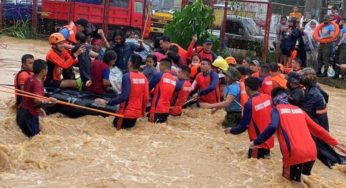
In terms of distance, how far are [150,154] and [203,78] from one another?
3189 millimetres

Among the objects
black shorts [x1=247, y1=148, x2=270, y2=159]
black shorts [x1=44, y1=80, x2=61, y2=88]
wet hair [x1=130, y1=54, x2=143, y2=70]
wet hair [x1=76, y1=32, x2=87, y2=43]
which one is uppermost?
wet hair [x1=76, y1=32, x2=87, y2=43]

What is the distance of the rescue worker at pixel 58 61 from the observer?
964 centimetres

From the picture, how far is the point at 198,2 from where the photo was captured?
57.1 feet

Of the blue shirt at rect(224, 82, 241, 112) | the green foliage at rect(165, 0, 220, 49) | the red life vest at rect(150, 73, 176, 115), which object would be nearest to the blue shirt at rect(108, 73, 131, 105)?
the red life vest at rect(150, 73, 176, 115)

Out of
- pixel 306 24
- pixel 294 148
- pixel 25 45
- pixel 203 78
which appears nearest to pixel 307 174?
pixel 294 148

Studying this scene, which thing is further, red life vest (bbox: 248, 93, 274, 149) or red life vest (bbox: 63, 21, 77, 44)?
red life vest (bbox: 63, 21, 77, 44)

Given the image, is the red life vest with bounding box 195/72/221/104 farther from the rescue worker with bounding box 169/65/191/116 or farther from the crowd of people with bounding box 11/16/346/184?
the rescue worker with bounding box 169/65/191/116

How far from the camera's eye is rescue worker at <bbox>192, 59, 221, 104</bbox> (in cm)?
1036

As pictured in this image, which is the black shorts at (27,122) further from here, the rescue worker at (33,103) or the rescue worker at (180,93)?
the rescue worker at (180,93)

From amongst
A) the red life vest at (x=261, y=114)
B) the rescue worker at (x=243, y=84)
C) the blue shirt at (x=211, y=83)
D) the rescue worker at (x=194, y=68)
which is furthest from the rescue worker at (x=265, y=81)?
the red life vest at (x=261, y=114)

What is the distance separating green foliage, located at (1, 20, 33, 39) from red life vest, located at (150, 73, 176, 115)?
14.5 metres

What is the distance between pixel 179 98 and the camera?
10031mm

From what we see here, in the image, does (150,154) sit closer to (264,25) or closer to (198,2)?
(198,2)

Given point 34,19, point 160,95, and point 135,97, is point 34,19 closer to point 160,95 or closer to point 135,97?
point 160,95
